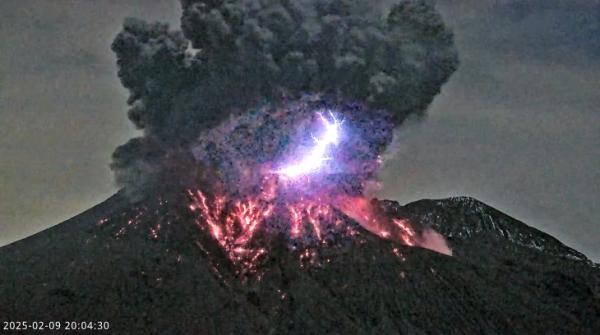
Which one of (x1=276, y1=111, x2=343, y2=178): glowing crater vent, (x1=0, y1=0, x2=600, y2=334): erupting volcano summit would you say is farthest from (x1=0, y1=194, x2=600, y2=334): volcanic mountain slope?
(x1=276, y1=111, x2=343, y2=178): glowing crater vent

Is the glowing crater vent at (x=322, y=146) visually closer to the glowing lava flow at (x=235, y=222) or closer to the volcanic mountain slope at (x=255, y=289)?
the glowing lava flow at (x=235, y=222)

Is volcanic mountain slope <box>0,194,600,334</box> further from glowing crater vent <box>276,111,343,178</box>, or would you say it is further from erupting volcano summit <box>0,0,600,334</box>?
glowing crater vent <box>276,111,343,178</box>

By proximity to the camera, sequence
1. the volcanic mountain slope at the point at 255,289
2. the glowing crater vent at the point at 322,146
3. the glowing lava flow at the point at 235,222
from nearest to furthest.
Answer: the volcanic mountain slope at the point at 255,289 < the glowing crater vent at the point at 322,146 < the glowing lava flow at the point at 235,222

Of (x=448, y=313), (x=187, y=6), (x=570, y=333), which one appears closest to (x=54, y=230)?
(x=187, y=6)

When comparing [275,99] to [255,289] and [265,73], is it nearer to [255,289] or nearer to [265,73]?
[265,73]

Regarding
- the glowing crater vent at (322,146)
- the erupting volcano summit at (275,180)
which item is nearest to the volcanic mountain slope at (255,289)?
the erupting volcano summit at (275,180)

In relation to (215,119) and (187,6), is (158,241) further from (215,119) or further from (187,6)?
(187,6)

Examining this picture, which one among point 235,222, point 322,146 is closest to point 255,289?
point 235,222
